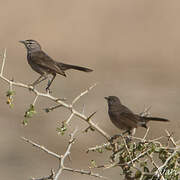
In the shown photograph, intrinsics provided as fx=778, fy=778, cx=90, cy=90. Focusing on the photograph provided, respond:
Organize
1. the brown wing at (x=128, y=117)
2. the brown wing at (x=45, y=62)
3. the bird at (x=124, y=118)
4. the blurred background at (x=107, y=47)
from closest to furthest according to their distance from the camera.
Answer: the bird at (x=124, y=118) → the brown wing at (x=128, y=117) → the brown wing at (x=45, y=62) → the blurred background at (x=107, y=47)

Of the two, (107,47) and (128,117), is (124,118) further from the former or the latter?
(107,47)

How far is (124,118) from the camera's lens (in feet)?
23.9

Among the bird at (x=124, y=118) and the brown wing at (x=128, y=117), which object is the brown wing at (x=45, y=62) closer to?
the bird at (x=124, y=118)

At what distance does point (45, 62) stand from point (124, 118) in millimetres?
1797

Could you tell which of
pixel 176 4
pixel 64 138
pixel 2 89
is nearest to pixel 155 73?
pixel 176 4

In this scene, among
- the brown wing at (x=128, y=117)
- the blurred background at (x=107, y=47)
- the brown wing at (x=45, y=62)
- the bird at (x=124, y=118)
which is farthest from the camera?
the blurred background at (x=107, y=47)

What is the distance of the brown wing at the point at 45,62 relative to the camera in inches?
332

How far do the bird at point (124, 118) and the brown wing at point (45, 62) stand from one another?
2.59 feet

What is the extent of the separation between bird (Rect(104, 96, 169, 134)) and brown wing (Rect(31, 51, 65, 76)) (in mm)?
791

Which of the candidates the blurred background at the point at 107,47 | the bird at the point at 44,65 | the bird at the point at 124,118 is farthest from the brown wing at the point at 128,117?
the blurred background at the point at 107,47

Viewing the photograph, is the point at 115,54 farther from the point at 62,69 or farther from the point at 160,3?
the point at 62,69

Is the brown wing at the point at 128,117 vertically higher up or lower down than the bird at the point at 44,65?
lower down

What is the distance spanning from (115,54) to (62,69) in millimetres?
14163

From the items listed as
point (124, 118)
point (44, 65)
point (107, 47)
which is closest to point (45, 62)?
point (44, 65)
